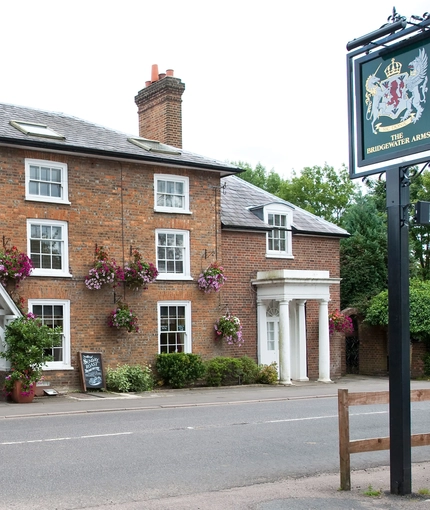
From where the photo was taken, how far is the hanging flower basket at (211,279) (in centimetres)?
2355

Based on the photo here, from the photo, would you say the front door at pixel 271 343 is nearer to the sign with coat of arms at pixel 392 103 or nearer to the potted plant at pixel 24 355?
the potted plant at pixel 24 355

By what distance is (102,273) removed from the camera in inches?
835

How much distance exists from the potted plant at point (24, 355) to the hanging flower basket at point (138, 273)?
355 cm

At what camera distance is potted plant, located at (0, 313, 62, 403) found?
18594 millimetres

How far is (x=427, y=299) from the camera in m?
28.8

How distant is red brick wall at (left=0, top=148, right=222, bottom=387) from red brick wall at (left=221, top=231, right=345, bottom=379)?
1.01m

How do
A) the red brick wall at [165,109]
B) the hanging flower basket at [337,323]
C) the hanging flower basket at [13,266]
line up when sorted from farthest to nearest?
the hanging flower basket at [337,323] → the red brick wall at [165,109] → the hanging flower basket at [13,266]

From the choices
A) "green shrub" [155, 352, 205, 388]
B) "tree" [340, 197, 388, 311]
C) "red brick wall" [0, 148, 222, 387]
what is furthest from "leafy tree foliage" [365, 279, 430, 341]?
"green shrub" [155, 352, 205, 388]

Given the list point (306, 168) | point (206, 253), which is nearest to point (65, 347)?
point (206, 253)

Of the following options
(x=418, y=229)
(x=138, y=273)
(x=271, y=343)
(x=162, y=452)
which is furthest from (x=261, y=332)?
(x=418, y=229)

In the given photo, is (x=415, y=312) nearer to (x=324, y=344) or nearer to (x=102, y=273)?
(x=324, y=344)

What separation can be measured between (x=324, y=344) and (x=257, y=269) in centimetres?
354

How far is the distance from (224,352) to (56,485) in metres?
16.3

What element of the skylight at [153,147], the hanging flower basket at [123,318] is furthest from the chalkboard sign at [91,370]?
the skylight at [153,147]
